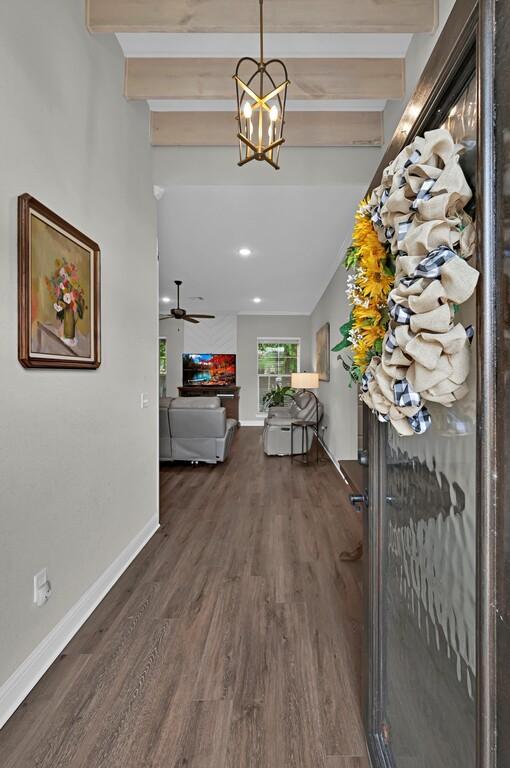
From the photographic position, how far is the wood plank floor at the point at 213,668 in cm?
127

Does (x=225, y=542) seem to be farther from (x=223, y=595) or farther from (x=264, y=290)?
(x=264, y=290)

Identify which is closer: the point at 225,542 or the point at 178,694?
the point at 178,694

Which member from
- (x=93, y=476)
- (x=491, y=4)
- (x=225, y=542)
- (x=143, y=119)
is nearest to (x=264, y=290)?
(x=143, y=119)

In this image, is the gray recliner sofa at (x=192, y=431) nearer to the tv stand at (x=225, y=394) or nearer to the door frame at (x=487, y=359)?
the tv stand at (x=225, y=394)

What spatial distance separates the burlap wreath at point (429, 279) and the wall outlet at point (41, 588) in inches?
63.2

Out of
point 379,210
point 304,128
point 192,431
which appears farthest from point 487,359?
point 192,431

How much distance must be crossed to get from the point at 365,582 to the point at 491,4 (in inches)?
56.1

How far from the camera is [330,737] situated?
132cm

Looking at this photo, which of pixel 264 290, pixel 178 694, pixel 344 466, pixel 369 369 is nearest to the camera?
pixel 369 369

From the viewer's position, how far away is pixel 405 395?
77 centimetres

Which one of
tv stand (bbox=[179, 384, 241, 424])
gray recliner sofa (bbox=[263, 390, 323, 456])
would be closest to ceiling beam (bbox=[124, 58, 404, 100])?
gray recliner sofa (bbox=[263, 390, 323, 456])

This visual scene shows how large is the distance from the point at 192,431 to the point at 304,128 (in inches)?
141

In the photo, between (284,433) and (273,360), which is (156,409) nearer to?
(284,433)

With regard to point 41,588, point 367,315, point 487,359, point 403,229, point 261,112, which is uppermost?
point 261,112
